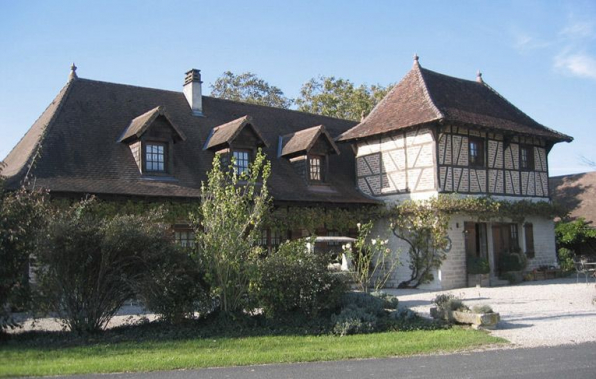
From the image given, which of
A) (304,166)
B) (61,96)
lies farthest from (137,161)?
(304,166)

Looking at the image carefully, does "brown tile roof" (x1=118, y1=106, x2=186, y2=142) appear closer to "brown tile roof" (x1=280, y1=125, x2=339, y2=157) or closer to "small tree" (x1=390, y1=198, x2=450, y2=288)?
"brown tile roof" (x1=280, y1=125, x2=339, y2=157)

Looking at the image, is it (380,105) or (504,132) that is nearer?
(504,132)

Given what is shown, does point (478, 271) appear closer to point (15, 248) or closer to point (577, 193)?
point (577, 193)

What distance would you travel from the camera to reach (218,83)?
41469 millimetres

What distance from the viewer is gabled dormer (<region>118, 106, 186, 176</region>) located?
60.8 ft

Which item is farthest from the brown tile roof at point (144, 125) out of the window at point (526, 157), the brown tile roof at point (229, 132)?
the window at point (526, 157)

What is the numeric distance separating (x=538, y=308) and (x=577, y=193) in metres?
20.1

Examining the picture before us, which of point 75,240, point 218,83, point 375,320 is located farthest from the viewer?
point 218,83

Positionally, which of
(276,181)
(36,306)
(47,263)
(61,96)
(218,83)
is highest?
(218,83)

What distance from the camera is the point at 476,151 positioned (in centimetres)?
2205

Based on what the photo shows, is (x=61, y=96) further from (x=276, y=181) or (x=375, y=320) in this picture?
(x=375, y=320)

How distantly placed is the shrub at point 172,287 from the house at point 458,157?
11260 millimetres

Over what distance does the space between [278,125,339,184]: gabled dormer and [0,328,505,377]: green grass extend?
11541 millimetres

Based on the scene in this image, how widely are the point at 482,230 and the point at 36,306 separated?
16.7m
